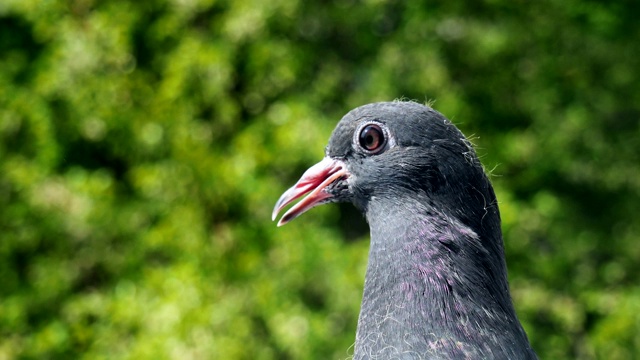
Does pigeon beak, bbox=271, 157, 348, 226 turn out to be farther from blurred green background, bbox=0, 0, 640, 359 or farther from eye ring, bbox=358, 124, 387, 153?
blurred green background, bbox=0, 0, 640, 359

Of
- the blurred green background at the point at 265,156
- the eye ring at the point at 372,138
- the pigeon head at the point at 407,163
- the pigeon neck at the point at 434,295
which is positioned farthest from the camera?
the blurred green background at the point at 265,156

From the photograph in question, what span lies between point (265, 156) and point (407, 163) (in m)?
3.44

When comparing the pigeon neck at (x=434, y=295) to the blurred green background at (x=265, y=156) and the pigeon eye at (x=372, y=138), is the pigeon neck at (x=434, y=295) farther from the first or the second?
the blurred green background at (x=265, y=156)

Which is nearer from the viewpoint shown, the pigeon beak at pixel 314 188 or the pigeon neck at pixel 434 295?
the pigeon neck at pixel 434 295

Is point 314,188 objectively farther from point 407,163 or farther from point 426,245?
point 426,245

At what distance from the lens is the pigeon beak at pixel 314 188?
2.08m

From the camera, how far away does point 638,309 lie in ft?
17.0

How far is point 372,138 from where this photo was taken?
78.4 inches

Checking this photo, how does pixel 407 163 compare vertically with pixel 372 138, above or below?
below

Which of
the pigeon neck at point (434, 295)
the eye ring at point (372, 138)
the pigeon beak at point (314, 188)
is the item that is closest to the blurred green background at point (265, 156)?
the pigeon beak at point (314, 188)

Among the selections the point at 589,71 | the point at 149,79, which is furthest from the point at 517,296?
the point at 149,79

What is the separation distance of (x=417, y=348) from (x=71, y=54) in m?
4.41

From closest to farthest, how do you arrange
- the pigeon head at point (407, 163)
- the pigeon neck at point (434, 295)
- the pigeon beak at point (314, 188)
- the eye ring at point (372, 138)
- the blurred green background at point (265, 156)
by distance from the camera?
the pigeon neck at point (434, 295), the pigeon head at point (407, 163), the eye ring at point (372, 138), the pigeon beak at point (314, 188), the blurred green background at point (265, 156)

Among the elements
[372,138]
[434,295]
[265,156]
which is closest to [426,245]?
[434,295]
